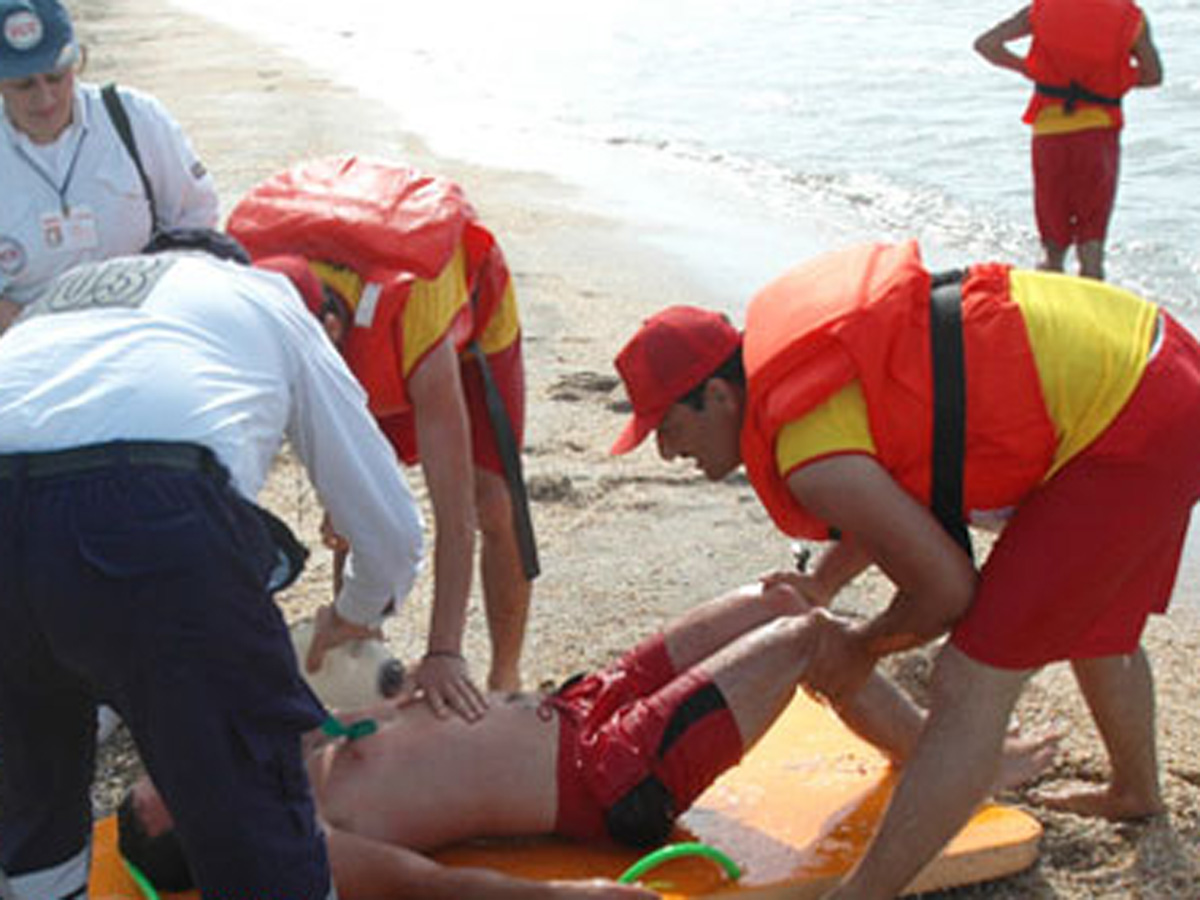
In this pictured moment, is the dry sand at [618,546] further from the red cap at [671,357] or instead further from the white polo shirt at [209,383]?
the white polo shirt at [209,383]

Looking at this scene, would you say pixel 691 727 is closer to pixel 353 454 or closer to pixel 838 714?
pixel 838 714

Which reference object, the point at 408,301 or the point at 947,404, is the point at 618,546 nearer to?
the point at 408,301

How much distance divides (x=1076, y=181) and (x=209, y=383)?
5.95 metres

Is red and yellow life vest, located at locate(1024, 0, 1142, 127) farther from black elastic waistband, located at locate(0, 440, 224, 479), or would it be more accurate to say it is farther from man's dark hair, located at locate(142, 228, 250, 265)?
black elastic waistband, located at locate(0, 440, 224, 479)

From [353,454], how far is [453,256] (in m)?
1.02

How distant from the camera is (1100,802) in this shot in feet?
12.1

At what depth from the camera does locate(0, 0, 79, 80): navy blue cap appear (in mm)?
3535

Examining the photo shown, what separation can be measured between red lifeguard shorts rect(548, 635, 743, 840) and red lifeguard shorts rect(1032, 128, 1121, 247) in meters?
4.80

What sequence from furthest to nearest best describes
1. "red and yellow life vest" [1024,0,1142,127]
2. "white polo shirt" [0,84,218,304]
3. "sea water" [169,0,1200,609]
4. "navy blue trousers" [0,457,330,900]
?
"sea water" [169,0,1200,609], "red and yellow life vest" [1024,0,1142,127], "white polo shirt" [0,84,218,304], "navy blue trousers" [0,457,330,900]

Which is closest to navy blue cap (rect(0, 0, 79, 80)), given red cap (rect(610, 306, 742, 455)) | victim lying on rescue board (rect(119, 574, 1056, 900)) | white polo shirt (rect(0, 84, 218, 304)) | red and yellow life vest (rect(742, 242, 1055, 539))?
white polo shirt (rect(0, 84, 218, 304))

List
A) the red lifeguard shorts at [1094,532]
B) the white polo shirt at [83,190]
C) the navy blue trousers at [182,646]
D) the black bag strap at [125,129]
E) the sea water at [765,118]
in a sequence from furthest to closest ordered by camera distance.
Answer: the sea water at [765,118]
the black bag strap at [125,129]
the white polo shirt at [83,190]
the red lifeguard shorts at [1094,532]
the navy blue trousers at [182,646]

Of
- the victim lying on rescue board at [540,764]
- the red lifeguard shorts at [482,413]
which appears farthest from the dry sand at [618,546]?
the red lifeguard shorts at [482,413]

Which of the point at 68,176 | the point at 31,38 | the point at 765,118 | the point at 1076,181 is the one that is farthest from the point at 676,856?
the point at 765,118

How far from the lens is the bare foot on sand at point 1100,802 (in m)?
3.65
